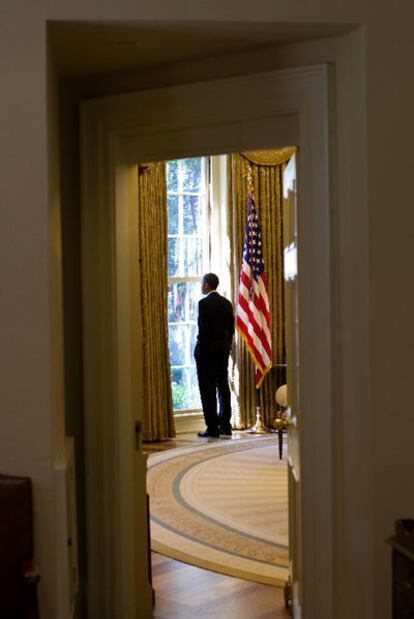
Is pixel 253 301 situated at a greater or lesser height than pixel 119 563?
greater

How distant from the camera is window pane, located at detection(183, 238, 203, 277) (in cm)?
1057

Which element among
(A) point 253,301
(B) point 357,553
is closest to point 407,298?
(B) point 357,553

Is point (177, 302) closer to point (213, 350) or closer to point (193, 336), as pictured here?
point (193, 336)

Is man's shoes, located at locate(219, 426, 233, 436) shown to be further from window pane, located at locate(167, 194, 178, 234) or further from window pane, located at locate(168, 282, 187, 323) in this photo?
window pane, located at locate(167, 194, 178, 234)

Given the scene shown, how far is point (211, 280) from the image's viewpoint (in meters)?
9.88

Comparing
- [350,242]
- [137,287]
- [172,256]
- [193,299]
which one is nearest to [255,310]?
[193,299]

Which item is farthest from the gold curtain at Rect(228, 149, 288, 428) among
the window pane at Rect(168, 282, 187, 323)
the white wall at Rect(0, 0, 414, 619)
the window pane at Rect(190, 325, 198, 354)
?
the white wall at Rect(0, 0, 414, 619)

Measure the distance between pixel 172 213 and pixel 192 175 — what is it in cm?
55

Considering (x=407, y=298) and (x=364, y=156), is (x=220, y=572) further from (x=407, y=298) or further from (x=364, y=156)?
(x=364, y=156)

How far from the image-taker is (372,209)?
3.60m

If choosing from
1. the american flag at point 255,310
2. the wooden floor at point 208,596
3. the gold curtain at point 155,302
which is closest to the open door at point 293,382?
the wooden floor at point 208,596

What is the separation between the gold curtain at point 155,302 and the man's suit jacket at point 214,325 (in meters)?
0.40

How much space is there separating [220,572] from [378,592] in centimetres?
202

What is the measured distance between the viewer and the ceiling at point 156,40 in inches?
143
